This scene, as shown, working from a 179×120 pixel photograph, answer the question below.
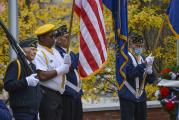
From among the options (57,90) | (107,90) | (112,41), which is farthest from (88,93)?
(57,90)

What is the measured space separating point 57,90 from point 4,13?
429 centimetres

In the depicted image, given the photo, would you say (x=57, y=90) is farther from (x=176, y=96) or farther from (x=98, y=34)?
(x=176, y=96)

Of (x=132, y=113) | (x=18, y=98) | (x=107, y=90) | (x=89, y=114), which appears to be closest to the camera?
(x=18, y=98)

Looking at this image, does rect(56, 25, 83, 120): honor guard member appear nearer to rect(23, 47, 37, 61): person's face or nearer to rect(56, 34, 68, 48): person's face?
rect(56, 34, 68, 48): person's face

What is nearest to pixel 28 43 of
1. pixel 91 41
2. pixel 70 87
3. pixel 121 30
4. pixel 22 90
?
pixel 22 90

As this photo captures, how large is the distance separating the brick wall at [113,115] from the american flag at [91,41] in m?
2.33

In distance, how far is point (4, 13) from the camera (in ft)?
39.2

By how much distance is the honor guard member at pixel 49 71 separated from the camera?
26.0 feet

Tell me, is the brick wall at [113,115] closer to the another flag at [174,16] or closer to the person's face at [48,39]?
the another flag at [174,16]

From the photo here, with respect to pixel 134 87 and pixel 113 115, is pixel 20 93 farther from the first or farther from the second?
pixel 113 115

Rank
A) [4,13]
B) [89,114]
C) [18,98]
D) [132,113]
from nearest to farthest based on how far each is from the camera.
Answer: [18,98]
[132,113]
[89,114]
[4,13]

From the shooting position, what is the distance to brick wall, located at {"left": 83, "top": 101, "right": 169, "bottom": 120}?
10242 mm

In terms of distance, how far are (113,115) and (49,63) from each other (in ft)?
9.32

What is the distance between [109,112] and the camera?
34.5ft
